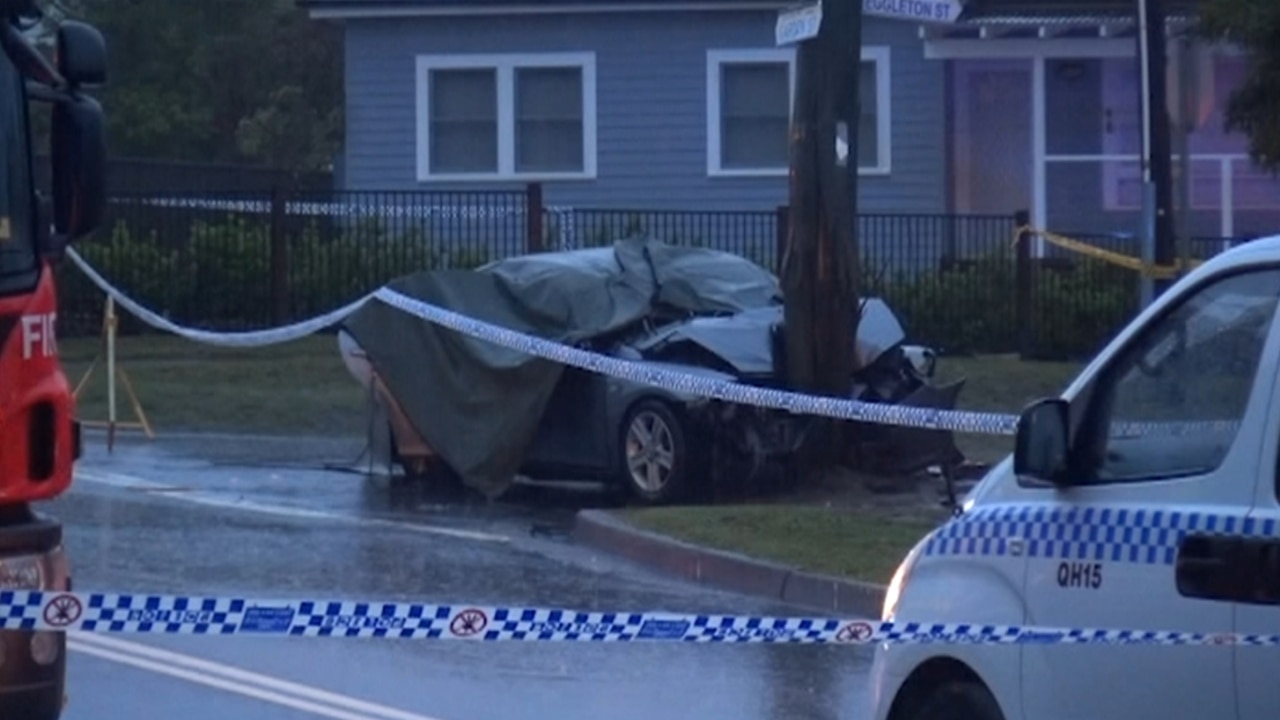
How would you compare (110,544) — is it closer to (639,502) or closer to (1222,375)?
(639,502)

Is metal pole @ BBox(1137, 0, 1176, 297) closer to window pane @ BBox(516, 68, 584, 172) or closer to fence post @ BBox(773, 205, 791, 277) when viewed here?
fence post @ BBox(773, 205, 791, 277)

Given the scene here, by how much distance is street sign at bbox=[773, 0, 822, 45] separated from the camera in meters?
16.6

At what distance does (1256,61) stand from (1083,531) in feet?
28.2

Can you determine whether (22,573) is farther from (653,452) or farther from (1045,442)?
(653,452)

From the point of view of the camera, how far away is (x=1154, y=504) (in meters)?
6.23

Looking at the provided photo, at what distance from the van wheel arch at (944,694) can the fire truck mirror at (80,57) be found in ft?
10.8

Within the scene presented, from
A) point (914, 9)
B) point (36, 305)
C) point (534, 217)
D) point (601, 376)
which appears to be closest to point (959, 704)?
point (36, 305)

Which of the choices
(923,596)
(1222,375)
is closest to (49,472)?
(923,596)

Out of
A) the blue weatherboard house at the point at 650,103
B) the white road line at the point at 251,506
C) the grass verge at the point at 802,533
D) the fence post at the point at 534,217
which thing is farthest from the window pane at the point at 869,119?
the grass verge at the point at 802,533

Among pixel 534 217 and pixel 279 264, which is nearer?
pixel 534 217

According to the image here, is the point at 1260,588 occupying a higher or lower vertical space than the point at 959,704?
higher

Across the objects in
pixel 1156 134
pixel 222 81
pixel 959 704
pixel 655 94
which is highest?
pixel 222 81

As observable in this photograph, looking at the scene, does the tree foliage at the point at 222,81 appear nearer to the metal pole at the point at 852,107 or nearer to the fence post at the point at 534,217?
the fence post at the point at 534,217

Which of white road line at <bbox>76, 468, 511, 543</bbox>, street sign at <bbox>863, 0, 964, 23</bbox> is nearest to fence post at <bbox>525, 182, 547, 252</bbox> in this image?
white road line at <bbox>76, 468, 511, 543</bbox>
